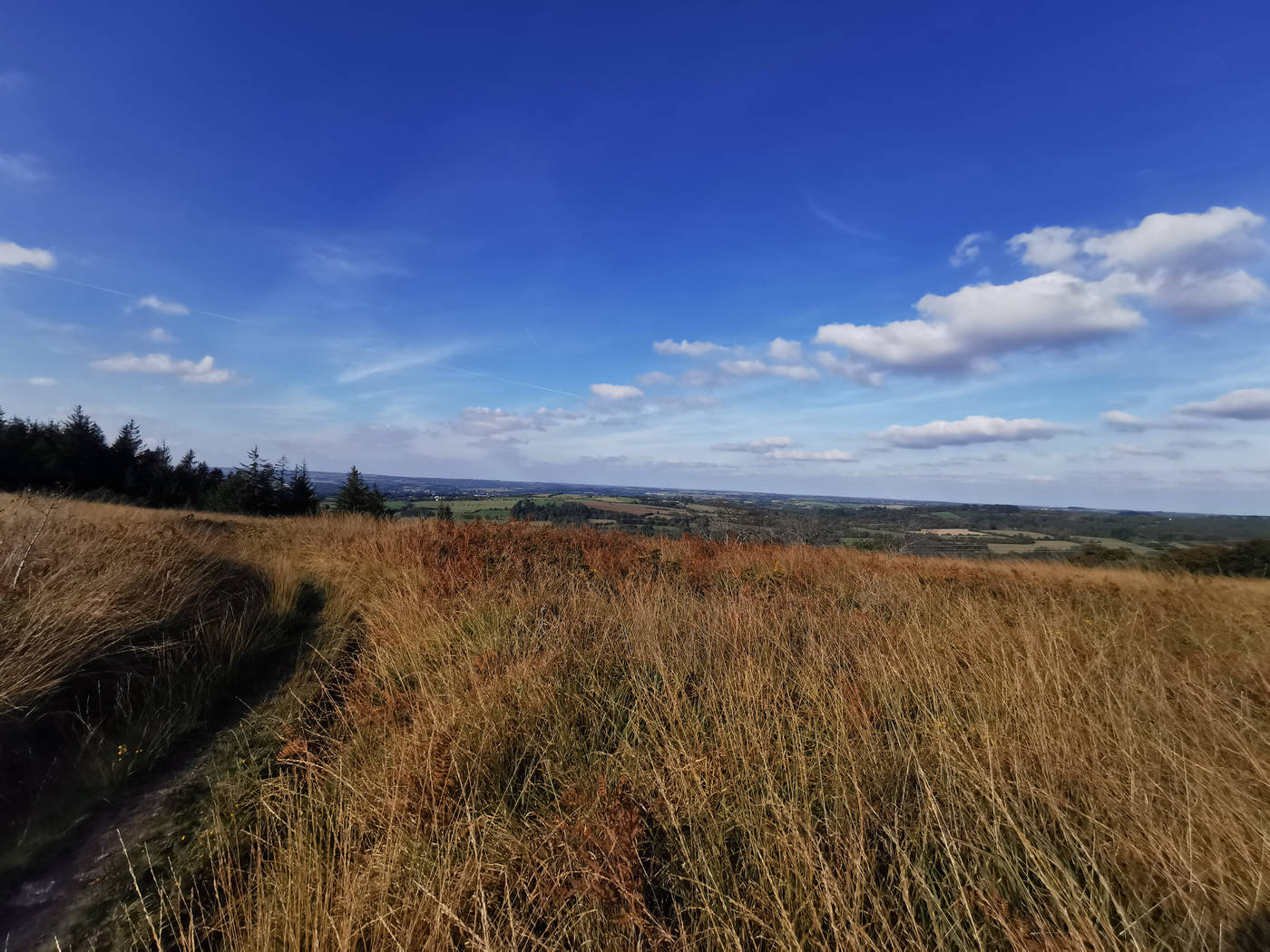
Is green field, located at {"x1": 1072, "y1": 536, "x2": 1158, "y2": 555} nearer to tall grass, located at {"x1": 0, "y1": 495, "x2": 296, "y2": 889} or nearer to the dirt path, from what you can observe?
the dirt path

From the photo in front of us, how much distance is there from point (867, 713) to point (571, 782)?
1895mm

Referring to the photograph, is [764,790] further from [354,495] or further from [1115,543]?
[354,495]


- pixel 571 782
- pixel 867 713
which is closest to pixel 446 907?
pixel 571 782

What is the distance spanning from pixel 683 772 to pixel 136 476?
41.0 metres

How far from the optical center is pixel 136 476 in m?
30.3

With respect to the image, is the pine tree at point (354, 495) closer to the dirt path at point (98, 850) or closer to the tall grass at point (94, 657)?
the tall grass at point (94, 657)

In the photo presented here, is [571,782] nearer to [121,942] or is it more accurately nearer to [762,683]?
[762,683]

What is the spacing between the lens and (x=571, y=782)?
2748 millimetres

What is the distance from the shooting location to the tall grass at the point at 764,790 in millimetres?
1842

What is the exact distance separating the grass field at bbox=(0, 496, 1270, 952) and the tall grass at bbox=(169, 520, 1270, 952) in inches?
0.9

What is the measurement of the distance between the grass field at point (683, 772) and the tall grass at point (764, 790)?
0.9 inches

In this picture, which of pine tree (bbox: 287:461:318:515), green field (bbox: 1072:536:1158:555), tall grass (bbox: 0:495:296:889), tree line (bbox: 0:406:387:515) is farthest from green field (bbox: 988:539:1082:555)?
pine tree (bbox: 287:461:318:515)

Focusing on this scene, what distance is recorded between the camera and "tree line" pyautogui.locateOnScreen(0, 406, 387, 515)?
981 inches

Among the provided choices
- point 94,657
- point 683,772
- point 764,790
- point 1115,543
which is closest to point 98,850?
point 94,657
